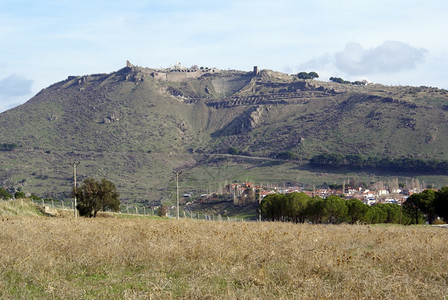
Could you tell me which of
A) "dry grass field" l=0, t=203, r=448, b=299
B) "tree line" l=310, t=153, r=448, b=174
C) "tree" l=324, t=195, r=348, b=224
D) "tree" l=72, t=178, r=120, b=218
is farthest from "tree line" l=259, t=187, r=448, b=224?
"tree line" l=310, t=153, r=448, b=174

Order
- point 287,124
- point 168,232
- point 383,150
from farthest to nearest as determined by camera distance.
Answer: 1. point 287,124
2. point 383,150
3. point 168,232

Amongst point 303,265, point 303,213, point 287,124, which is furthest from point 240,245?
point 287,124

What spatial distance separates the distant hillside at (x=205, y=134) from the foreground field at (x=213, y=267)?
80035 millimetres

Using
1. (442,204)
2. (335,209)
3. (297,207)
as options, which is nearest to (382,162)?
(442,204)

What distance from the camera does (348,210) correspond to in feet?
128

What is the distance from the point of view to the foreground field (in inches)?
348

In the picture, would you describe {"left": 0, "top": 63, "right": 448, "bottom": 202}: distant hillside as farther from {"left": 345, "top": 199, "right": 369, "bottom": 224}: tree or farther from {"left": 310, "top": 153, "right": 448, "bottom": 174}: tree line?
{"left": 345, "top": 199, "right": 369, "bottom": 224}: tree

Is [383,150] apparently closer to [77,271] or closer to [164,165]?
[164,165]

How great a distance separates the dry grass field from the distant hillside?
80.3 metres

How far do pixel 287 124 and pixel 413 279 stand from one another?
141 meters

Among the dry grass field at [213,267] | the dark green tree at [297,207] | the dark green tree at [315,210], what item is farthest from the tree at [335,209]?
the dry grass field at [213,267]

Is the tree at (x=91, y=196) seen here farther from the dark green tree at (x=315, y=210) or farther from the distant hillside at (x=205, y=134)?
the distant hillside at (x=205, y=134)

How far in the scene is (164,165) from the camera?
125938mm

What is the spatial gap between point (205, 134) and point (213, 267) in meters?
158
